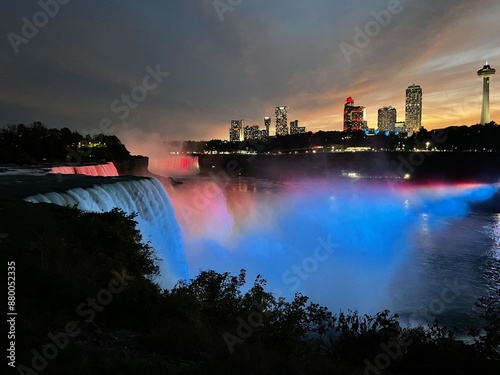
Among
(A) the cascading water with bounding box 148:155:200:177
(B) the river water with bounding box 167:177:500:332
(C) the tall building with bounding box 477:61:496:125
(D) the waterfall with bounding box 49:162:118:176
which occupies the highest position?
(C) the tall building with bounding box 477:61:496:125

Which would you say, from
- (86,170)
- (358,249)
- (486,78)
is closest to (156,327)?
(358,249)

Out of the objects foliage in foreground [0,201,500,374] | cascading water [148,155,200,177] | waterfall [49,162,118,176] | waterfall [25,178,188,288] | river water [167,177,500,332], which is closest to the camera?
foliage in foreground [0,201,500,374]

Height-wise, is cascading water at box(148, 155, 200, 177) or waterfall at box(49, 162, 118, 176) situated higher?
waterfall at box(49, 162, 118, 176)

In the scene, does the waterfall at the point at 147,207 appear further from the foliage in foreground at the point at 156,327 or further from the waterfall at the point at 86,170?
the waterfall at the point at 86,170

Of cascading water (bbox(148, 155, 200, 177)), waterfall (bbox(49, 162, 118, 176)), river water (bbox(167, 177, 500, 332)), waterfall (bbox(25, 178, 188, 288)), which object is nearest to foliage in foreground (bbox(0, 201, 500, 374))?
waterfall (bbox(25, 178, 188, 288))

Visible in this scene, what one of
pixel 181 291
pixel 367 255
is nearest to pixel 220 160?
pixel 367 255

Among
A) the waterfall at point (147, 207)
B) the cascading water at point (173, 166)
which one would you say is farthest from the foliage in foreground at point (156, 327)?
the cascading water at point (173, 166)

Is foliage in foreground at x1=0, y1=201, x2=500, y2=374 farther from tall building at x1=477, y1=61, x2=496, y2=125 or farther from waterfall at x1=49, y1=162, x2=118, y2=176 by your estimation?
tall building at x1=477, y1=61, x2=496, y2=125

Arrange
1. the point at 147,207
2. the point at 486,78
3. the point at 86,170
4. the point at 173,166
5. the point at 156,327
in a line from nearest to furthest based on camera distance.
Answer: the point at 156,327 < the point at 147,207 < the point at 86,170 < the point at 173,166 < the point at 486,78

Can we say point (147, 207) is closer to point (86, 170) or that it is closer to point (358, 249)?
point (86, 170)
